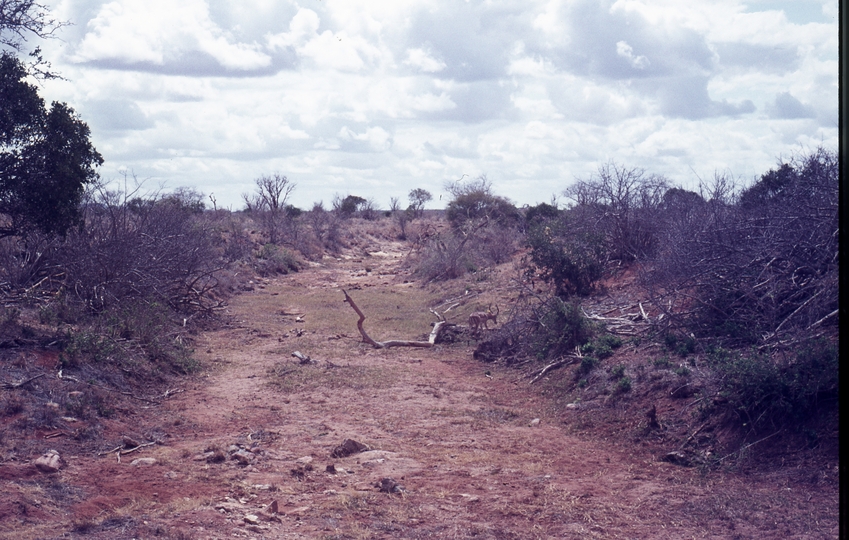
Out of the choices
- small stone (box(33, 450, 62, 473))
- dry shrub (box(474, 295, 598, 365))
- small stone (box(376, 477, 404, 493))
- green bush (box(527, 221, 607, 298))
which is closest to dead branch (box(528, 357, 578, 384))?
dry shrub (box(474, 295, 598, 365))

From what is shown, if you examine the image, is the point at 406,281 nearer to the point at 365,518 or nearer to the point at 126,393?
the point at 126,393

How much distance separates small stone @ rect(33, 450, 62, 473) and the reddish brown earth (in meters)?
0.09

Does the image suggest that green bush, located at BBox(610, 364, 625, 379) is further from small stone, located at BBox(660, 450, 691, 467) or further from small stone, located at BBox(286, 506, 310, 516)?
small stone, located at BBox(286, 506, 310, 516)

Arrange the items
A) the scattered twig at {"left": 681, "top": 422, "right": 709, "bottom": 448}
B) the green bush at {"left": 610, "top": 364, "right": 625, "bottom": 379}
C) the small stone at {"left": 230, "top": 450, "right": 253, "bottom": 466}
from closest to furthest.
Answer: the small stone at {"left": 230, "top": 450, "right": 253, "bottom": 466} → the scattered twig at {"left": 681, "top": 422, "right": 709, "bottom": 448} → the green bush at {"left": 610, "top": 364, "right": 625, "bottom": 379}

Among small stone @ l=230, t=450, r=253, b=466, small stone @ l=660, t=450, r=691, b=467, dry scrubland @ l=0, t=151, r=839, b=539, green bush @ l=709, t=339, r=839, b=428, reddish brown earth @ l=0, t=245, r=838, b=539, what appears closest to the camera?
reddish brown earth @ l=0, t=245, r=838, b=539

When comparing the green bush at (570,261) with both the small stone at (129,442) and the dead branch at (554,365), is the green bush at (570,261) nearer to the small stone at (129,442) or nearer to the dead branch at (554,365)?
the dead branch at (554,365)

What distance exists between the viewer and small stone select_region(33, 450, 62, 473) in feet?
20.7

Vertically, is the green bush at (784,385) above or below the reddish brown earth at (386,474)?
above

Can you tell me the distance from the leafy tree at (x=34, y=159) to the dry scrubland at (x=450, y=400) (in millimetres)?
1369

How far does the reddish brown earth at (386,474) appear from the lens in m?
5.38

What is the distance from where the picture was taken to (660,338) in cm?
997

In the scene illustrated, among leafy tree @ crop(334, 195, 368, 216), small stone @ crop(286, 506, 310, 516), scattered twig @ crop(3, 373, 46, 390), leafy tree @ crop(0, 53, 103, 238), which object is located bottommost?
small stone @ crop(286, 506, 310, 516)

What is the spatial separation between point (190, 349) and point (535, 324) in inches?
243

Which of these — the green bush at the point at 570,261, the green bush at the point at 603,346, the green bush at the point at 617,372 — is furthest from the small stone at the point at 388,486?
the green bush at the point at 570,261
